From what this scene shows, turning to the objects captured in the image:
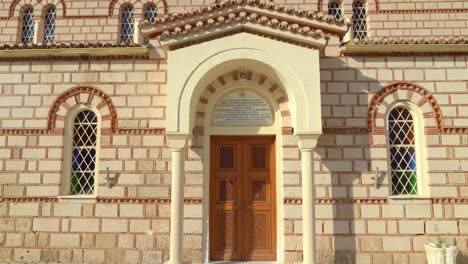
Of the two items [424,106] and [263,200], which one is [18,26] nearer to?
[263,200]

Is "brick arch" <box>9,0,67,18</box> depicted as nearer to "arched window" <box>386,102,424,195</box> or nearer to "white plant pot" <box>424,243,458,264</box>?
"arched window" <box>386,102,424,195</box>

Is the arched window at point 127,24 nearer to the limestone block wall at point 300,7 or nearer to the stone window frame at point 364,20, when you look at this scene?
the limestone block wall at point 300,7

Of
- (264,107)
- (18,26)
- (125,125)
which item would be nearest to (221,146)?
(264,107)

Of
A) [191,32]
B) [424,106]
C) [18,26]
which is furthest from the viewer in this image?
[18,26]

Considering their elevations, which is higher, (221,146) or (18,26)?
(18,26)

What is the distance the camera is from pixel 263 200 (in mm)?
8969

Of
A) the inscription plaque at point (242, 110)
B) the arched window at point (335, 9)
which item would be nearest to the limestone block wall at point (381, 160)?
the inscription plaque at point (242, 110)

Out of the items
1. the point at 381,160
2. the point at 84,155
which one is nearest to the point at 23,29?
the point at 84,155

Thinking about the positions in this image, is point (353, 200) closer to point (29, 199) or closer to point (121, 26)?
point (29, 199)

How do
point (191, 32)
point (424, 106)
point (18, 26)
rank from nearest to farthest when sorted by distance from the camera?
1. point (191, 32)
2. point (424, 106)
3. point (18, 26)

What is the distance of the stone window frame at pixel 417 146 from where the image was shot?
343 inches

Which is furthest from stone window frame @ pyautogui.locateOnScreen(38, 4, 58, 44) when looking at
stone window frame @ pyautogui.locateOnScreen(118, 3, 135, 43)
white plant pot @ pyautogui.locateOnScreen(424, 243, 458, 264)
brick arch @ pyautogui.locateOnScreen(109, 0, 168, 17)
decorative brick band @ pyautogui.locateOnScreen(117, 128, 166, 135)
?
white plant pot @ pyautogui.locateOnScreen(424, 243, 458, 264)

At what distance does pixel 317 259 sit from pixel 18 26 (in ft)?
35.0

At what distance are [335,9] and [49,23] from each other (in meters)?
8.48
